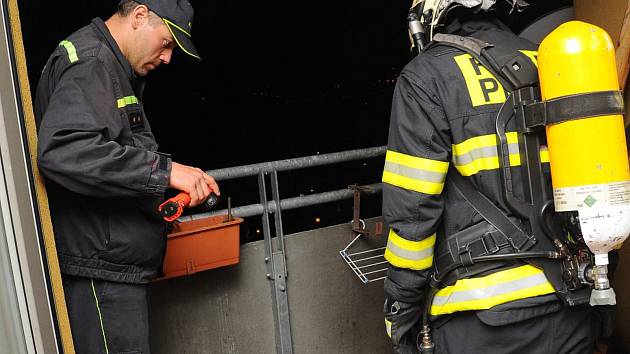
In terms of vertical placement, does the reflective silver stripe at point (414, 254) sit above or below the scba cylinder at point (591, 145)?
below

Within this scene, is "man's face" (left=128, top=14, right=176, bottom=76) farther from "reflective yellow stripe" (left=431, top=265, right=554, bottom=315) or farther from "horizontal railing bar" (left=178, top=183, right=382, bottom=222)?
"reflective yellow stripe" (left=431, top=265, right=554, bottom=315)

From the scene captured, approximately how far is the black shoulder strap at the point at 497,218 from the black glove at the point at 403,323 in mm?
516

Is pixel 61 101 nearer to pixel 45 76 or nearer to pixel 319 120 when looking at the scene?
pixel 45 76

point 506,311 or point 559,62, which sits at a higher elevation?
point 559,62

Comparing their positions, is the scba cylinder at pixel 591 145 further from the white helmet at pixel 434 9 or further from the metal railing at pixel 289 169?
the metal railing at pixel 289 169

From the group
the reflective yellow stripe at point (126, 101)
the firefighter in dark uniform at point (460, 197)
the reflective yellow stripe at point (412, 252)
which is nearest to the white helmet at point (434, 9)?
the firefighter in dark uniform at point (460, 197)

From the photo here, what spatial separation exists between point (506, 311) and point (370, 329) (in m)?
1.68

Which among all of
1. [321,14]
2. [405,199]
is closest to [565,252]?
Answer: [405,199]

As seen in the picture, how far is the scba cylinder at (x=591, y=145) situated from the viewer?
2039mm

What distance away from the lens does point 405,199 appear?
234cm

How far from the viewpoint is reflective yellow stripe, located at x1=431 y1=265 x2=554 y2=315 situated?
230 cm

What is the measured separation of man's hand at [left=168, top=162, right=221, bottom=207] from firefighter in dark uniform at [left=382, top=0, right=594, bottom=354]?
2.33 ft

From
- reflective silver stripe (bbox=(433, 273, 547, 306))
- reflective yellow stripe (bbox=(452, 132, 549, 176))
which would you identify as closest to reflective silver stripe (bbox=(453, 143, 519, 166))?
reflective yellow stripe (bbox=(452, 132, 549, 176))

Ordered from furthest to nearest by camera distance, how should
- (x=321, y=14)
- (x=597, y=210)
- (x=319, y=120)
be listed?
(x=319, y=120) < (x=321, y=14) < (x=597, y=210)
